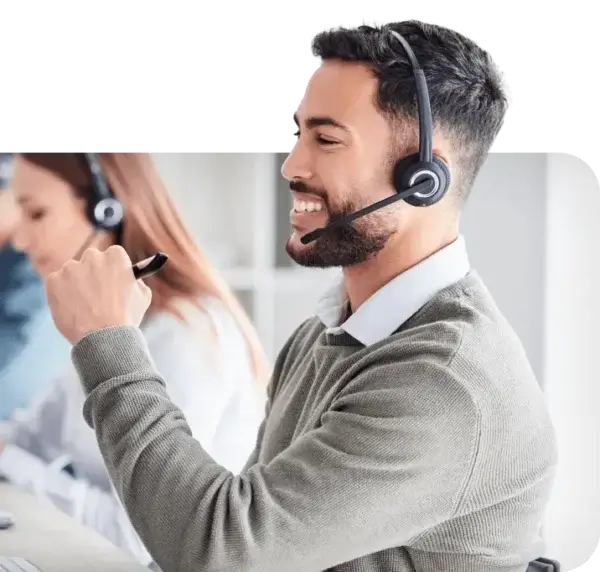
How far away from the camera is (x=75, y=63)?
1.71m

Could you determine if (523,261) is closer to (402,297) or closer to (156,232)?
(156,232)

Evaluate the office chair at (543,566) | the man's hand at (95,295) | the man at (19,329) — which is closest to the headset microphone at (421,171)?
the man's hand at (95,295)

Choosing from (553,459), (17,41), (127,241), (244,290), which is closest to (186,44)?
(17,41)

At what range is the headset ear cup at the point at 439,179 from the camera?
3.05 feet

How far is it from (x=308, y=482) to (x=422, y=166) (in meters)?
0.37

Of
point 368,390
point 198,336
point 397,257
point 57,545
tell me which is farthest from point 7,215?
point 368,390

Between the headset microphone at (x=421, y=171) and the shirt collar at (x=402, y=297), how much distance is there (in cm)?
7

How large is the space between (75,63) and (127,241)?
0.45m

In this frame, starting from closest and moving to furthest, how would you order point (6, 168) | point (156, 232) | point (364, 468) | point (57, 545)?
point (364, 468) < point (57, 545) < point (6, 168) < point (156, 232)

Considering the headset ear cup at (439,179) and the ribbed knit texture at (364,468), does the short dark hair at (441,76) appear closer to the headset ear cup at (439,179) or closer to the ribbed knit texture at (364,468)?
the headset ear cup at (439,179)

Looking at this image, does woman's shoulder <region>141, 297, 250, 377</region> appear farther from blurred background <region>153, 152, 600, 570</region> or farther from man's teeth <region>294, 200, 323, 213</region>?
man's teeth <region>294, 200, 323, 213</region>

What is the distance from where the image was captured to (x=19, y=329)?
6.32ft

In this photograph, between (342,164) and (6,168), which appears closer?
(342,164)

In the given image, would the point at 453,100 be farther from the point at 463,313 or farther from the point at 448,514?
the point at 448,514
